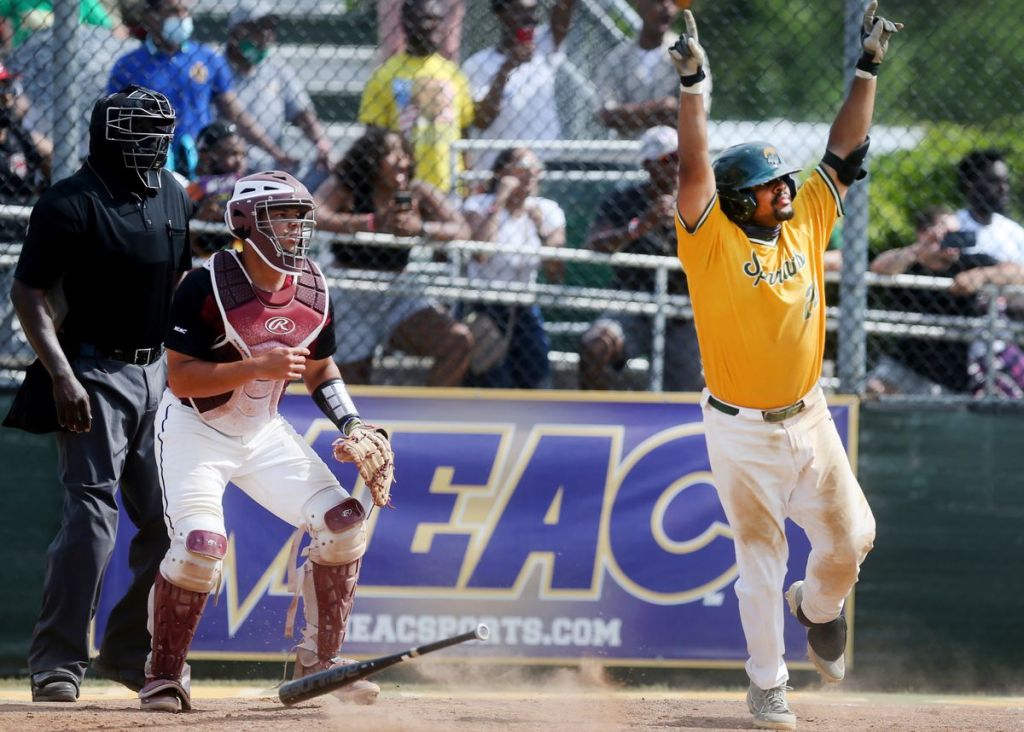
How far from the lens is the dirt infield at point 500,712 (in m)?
4.84

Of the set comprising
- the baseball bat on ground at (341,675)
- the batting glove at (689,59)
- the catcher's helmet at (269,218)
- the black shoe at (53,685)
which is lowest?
the black shoe at (53,685)

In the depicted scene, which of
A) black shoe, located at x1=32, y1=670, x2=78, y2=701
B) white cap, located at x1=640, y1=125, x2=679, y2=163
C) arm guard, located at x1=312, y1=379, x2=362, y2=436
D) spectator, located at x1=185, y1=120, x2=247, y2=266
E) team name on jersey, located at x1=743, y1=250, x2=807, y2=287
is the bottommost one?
black shoe, located at x1=32, y1=670, x2=78, y2=701

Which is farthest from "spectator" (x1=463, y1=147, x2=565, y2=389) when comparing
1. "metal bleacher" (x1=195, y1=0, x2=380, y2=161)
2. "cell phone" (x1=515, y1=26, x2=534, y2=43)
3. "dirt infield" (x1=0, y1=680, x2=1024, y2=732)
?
"dirt infield" (x1=0, y1=680, x2=1024, y2=732)

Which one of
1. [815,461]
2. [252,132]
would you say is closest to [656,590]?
[815,461]

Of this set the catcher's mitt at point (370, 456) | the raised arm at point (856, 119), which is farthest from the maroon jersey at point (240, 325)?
the raised arm at point (856, 119)

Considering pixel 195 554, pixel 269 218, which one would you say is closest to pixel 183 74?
pixel 269 218

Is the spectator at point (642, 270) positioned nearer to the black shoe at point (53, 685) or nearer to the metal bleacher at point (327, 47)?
the metal bleacher at point (327, 47)

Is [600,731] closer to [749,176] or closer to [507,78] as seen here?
[749,176]

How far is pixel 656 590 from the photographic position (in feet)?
21.9

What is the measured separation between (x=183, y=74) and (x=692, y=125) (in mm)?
3366

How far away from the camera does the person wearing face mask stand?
7.27 metres

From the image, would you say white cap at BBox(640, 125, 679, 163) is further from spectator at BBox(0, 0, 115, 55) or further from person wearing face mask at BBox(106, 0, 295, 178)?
spectator at BBox(0, 0, 115, 55)

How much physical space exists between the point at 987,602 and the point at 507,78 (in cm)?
364

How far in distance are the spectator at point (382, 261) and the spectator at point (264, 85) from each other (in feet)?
1.46
